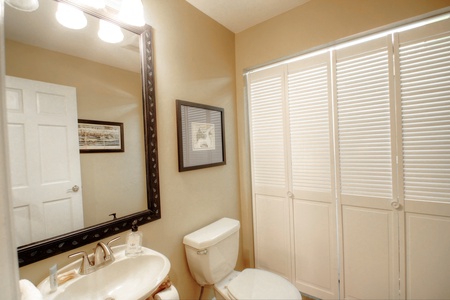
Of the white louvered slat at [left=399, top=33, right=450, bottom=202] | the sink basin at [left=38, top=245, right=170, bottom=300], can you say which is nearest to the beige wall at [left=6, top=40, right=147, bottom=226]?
the sink basin at [left=38, top=245, right=170, bottom=300]

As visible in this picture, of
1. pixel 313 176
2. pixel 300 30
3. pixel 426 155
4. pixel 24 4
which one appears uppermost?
pixel 300 30

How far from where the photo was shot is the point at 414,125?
4.11 feet

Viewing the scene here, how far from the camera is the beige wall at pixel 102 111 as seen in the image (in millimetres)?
859

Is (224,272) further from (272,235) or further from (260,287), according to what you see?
(272,235)

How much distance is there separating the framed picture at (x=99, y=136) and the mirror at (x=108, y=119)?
0.03 m

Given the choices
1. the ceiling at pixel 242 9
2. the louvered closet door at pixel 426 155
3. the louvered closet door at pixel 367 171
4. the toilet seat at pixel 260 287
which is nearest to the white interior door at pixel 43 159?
the toilet seat at pixel 260 287

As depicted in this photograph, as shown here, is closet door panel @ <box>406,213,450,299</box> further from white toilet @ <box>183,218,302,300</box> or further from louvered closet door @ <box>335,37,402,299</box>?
white toilet @ <box>183,218,302,300</box>

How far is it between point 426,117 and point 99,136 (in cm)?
182

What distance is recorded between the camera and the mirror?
84cm

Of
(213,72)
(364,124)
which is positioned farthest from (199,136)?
(364,124)

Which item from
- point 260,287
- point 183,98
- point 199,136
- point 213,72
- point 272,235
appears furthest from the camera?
point 272,235

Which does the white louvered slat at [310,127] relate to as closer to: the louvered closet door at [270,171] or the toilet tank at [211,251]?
the louvered closet door at [270,171]

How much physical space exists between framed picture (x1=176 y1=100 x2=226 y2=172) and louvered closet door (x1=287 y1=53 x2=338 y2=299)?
1.92ft

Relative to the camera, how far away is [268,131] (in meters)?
1.80
